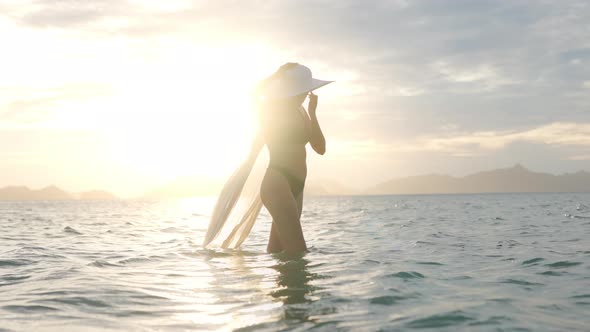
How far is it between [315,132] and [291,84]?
0.79 metres

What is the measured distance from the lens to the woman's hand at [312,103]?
763 centimetres

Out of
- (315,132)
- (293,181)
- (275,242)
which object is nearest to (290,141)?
(315,132)

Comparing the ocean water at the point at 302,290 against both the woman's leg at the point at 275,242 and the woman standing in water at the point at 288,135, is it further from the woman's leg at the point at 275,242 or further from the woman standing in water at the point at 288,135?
the woman standing in water at the point at 288,135

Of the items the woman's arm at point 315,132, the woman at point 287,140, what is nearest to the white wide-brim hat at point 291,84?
the woman at point 287,140

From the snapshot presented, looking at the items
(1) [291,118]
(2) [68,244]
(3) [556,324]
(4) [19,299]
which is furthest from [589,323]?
(2) [68,244]

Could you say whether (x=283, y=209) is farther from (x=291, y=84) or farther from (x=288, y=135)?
(x=291, y=84)

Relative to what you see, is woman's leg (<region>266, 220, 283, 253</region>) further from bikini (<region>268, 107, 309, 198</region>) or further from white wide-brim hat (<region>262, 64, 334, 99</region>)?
white wide-brim hat (<region>262, 64, 334, 99</region>)

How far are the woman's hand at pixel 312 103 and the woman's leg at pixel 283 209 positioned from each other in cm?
105

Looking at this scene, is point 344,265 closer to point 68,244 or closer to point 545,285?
point 545,285

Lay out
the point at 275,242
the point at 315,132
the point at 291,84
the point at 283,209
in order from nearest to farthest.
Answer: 1. the point at 283,209
2. the point at 291,84
3. the point at 315,132
4. the point at 275,242

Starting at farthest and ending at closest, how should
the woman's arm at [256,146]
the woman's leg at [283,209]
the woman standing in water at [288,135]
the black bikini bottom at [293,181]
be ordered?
1. the woman's arm at [256,146]
2. the black bikini bottom at [293,181]
3. the woman standing in water at [288,135]
4. the woman's leg at [283,209]

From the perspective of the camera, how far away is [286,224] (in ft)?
24.1

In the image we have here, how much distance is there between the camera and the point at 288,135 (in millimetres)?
7633

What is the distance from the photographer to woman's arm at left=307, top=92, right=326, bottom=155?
25.1 ft
